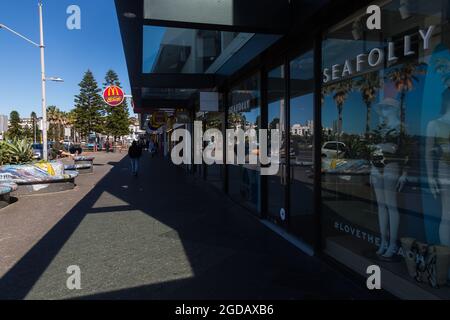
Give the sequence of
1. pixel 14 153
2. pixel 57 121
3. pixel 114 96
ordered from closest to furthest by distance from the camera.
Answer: pixel 14 153 < pixel 114 96 < pixel 57 121

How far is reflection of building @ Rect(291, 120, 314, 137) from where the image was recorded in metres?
5.40

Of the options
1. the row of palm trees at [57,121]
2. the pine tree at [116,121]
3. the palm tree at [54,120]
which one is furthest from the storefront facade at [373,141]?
the palm tree at [54,120]

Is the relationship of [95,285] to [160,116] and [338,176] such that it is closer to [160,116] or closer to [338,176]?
[338,176]

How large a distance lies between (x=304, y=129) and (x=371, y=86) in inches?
53.5

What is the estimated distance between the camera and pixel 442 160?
3629 mm

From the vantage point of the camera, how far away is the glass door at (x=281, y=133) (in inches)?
250

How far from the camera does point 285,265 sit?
465 cm

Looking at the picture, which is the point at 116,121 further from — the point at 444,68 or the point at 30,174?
the point at 444,68

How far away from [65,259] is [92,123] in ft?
205

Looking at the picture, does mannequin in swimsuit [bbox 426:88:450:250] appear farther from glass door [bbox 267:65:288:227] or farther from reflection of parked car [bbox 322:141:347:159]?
glass door [bbox 267:65:288:227]

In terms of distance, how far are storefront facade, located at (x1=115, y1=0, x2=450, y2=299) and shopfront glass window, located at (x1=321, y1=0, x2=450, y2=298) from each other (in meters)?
0.01

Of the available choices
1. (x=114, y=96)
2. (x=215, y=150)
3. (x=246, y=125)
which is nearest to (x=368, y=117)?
(x=246, y=125)

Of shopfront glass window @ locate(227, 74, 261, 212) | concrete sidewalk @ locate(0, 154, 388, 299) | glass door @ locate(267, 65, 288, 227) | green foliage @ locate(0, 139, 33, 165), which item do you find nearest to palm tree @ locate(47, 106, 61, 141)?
green foliage @ locate(0, 139, 33, 165)

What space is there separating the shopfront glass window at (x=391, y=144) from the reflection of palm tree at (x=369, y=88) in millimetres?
11
